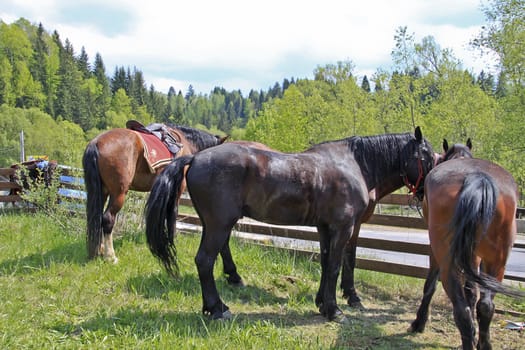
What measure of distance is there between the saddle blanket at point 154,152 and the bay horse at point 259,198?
2280mm

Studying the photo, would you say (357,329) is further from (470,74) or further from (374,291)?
(470,74)

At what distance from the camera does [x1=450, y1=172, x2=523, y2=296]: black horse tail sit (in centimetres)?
296

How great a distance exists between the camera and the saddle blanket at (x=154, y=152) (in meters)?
6.25

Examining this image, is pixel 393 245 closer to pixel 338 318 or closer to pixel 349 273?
pixel 349 273

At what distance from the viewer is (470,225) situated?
296cm

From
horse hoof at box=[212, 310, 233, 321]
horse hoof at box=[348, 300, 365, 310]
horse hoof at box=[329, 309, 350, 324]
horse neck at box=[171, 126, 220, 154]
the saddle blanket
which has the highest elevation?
horse neck at box=[171, 126, 220, 154]

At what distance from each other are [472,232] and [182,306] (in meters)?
2.98

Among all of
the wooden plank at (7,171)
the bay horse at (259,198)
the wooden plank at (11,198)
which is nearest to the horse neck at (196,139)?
the bay horse at (259,198)

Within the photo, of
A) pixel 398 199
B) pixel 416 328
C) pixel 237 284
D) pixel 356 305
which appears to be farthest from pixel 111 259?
pixel 398 199

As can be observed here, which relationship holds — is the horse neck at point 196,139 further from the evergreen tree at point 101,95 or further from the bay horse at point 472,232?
the evergreen tree at point 101,95

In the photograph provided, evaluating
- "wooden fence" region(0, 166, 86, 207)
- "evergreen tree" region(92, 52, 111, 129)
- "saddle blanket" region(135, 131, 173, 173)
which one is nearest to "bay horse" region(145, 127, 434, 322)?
"saddle blanket" region(135, 131, 173, 173)

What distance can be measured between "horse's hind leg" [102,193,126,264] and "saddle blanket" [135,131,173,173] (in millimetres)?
692

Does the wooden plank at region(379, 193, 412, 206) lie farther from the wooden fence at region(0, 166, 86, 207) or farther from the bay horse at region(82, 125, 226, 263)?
the wooden fence at region(0, 166, 86, 207)

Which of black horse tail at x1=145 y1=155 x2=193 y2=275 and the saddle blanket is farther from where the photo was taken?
the saddle blanket
